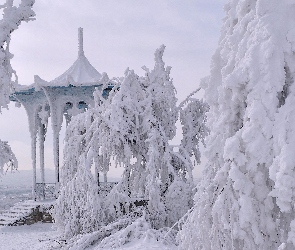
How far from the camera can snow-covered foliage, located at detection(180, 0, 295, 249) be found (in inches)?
137

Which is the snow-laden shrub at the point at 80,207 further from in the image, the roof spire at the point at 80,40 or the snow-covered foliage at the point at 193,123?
the roof spire at the point at 80,40

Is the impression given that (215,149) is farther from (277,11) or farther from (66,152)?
(66,152)

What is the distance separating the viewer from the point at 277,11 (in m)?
3.71

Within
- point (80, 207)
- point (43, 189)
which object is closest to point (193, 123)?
point (80, 207)

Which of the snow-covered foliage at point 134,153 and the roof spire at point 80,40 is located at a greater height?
the roof spire at point 80,40

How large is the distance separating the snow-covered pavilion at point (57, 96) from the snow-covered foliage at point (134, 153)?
5.90m

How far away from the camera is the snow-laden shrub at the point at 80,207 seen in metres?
9.60

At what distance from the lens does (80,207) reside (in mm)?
9844

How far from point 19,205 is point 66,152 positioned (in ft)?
25.2

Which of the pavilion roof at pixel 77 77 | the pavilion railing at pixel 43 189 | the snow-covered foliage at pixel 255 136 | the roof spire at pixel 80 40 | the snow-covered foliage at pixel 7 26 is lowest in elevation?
the pavilion railing at pixel 43 189

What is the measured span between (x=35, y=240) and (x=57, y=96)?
767cm

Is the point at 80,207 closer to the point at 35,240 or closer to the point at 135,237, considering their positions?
the point at 135,237

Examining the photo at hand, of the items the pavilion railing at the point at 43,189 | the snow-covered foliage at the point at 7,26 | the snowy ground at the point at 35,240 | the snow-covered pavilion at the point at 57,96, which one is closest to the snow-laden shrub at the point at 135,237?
the snowy ground at the point at 35,240

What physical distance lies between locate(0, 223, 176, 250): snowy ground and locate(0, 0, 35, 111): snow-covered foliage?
365 cm
